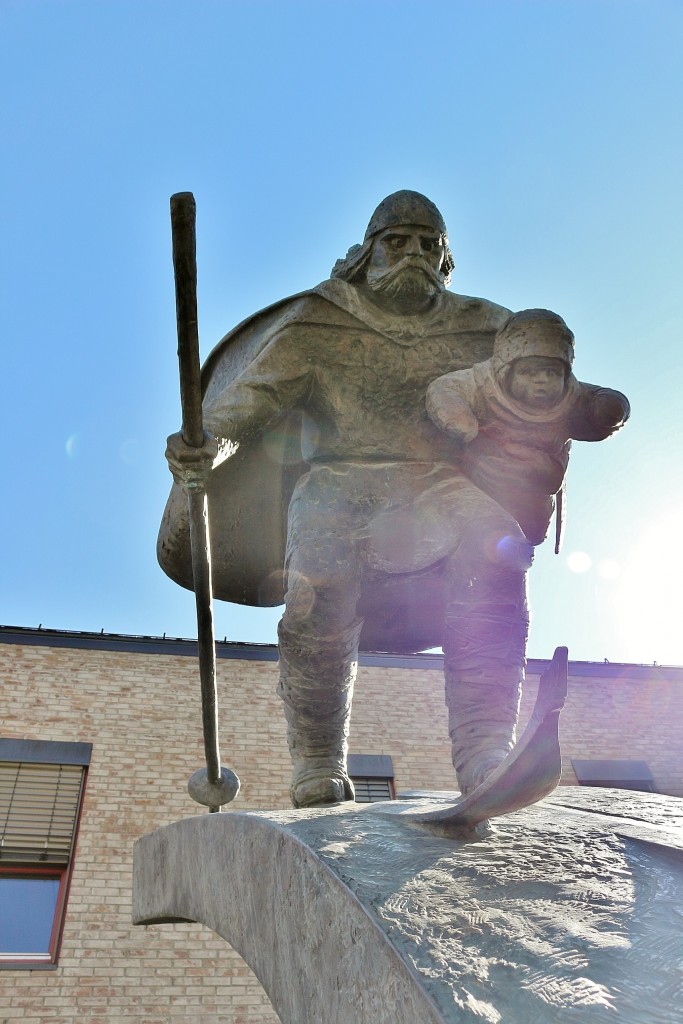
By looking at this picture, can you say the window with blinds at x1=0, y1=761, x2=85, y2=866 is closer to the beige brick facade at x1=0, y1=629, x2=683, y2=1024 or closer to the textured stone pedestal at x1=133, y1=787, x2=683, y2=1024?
the beige brick facade at x1=0, y1=629, x2=683, y2=1024

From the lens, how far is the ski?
1.58m

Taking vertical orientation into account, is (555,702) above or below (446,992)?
above

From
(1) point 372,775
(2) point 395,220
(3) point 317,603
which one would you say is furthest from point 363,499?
(1) point 372,775

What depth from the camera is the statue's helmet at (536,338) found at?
2.60 meters

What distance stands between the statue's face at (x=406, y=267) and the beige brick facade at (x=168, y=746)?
792cm

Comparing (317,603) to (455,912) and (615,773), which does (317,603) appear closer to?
(455,912)

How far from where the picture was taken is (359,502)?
9.11 ft

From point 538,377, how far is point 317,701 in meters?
1.11

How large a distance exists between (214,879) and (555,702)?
1.06 metres

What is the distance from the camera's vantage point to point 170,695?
11320mm

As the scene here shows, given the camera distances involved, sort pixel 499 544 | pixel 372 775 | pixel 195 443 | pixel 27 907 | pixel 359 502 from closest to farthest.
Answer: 1. pixel 195 443
2. pixel 499 544
3. pixel 359 502
4. pixel 27 907
5. pixel 372 775

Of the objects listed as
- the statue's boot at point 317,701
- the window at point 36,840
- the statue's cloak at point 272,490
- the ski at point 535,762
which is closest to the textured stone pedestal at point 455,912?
the ski at point 535,762

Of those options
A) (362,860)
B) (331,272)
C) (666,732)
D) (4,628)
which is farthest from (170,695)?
(362,860)

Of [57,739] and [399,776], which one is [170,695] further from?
[399,776]
